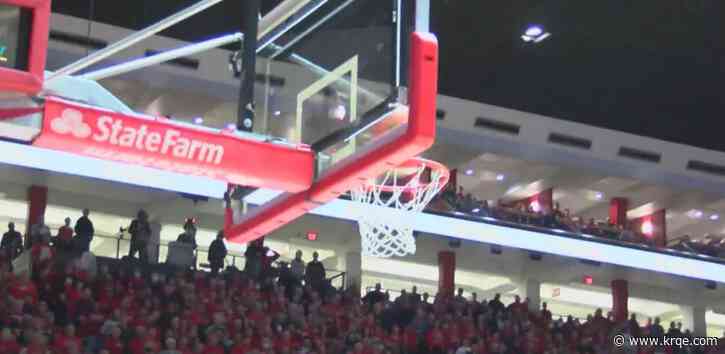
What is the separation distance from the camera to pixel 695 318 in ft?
98.9

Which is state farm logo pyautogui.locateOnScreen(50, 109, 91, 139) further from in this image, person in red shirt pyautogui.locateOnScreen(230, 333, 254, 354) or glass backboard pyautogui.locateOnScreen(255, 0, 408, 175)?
person in red shirt pyautogui.locateOnScreen(230, 333, 254, 354)

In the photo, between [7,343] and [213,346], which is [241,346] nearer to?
[213,346]

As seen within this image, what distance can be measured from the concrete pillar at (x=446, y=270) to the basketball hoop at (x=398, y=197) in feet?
59.9

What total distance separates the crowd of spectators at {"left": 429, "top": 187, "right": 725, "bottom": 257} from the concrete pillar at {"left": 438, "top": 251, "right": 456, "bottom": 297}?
1.96 meters

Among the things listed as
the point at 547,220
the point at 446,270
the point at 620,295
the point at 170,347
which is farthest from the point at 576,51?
the point at 620,295

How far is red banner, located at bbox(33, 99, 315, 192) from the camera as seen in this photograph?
223 inches

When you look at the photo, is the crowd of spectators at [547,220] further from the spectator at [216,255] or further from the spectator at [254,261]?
the spectator at [216,255]

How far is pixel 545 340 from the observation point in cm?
1909

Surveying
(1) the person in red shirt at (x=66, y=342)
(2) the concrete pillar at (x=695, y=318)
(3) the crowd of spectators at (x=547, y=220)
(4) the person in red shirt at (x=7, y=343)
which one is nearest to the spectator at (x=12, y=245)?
(1) the person in red shirt at (x=66, y=342)

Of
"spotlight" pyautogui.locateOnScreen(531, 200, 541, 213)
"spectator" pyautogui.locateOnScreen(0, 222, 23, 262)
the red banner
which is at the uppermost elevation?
"spotlight" pyautogui.locateOnScreen(531, 200, 541, 213)

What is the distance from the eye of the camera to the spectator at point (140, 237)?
17641mm

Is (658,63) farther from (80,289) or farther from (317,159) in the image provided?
(317,159)

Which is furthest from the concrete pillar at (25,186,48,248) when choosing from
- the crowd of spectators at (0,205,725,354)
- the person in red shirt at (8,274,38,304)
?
the person in red shirt at (8,274,38,304)

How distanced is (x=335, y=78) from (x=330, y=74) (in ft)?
0.28
